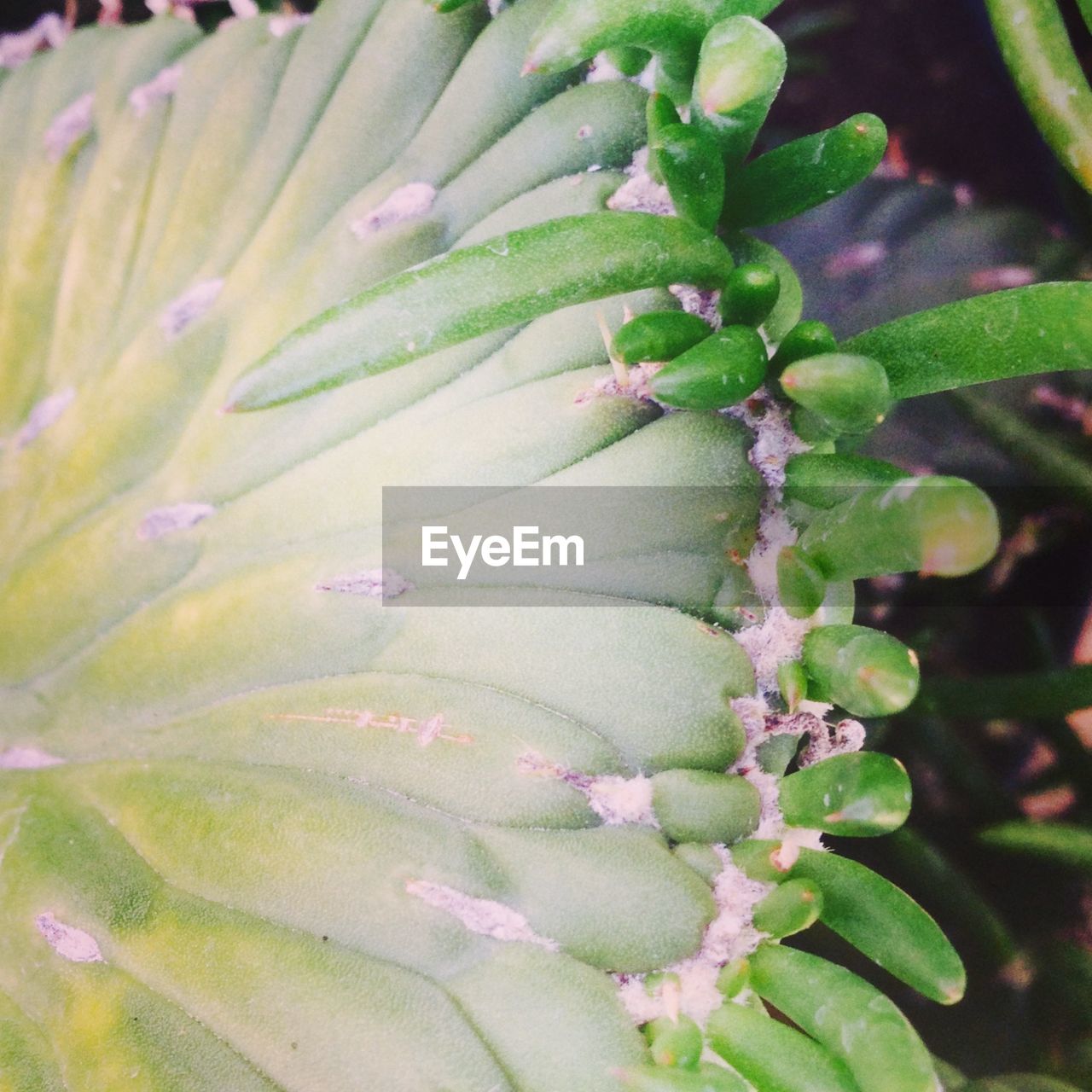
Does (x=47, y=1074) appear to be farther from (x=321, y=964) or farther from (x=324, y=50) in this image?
(x=324, y=50)

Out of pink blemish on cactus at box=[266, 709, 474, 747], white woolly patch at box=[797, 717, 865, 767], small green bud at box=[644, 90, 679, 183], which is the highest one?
small green bud at box=[644, 90, 679, 183]

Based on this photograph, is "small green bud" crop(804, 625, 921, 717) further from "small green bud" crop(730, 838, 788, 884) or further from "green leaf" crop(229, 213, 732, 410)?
"green leaf" crop(229, 213, 732, 410)

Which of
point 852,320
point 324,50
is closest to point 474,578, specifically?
point 324,50

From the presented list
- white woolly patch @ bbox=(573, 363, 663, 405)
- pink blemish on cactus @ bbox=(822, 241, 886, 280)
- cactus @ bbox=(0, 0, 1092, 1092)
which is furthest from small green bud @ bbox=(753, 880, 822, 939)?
pink blemish on cactus @ bbox=(822, 241, 886, 280)

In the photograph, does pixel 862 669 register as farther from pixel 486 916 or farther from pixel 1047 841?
pixel 1047 841

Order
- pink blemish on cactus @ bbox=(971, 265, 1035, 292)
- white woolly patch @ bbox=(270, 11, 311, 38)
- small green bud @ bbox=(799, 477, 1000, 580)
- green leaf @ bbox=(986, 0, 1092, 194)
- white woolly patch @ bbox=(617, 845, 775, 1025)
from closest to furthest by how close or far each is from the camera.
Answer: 1. small green bud @ bbox=(799, 477, 1000, 580)
2. white woolly patch @ bbox=(617, 845, 775, 1025)
3. green leaf @ bbox=(986, 0, 1092, 194)
4. white woolly patch @ bbox=(270, 11, 311, 38)
5. pink blemish on cactus @ bbox=(971, 265, 1035, 292)

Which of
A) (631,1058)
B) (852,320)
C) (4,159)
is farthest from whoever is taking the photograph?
(852,320)

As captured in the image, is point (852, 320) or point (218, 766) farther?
point (852, 320)
